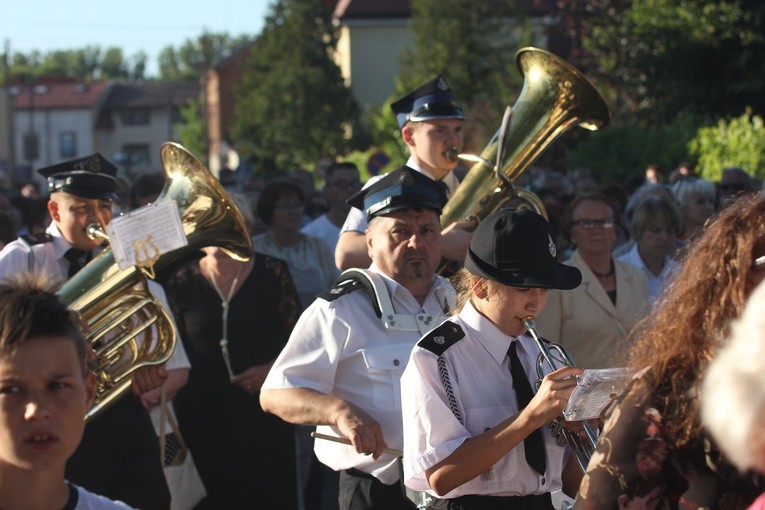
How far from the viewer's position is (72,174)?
19.0ft

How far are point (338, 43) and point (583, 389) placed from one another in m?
55.5

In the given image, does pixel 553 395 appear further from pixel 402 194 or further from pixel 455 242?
pixel 455 242

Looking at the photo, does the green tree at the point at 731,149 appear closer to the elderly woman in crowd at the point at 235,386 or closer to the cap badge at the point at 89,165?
the elderly woman in crowd at the point at 235,386

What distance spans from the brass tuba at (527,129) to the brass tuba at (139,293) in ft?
3.42

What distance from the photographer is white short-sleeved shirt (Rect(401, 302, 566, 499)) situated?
12.1ft

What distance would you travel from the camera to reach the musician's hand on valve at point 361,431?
4.14 metres

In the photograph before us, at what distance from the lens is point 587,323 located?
620 cm

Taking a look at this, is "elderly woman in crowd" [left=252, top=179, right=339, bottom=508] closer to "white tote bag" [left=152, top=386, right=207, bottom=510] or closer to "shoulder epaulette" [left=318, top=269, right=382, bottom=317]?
"white tote bag" [left=152, top=386, right=207, bottom=510]

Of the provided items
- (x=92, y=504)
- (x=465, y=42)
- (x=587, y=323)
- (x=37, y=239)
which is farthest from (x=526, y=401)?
(x=465, y=42)

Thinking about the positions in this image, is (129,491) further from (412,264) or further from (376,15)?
(376,15)

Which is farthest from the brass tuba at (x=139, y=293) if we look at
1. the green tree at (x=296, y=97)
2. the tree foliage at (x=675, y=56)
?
the green tree at (x=296, y=97)

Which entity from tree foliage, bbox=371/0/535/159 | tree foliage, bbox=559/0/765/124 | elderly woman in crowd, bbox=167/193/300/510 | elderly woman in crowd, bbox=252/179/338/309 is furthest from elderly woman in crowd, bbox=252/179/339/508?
tree foliage, bbox=371/0/535/159

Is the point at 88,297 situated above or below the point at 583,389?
below

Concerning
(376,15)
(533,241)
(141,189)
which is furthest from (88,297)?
(376,15)
